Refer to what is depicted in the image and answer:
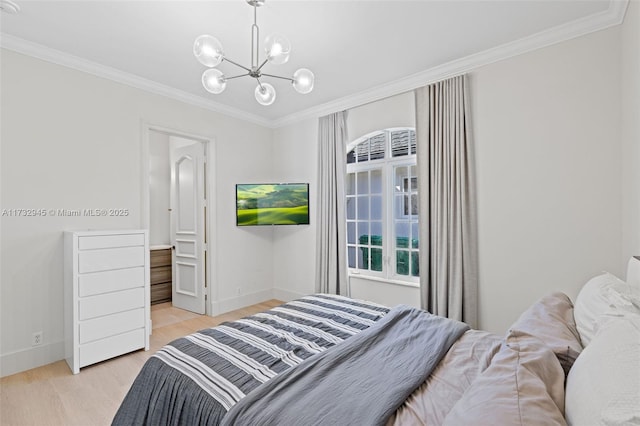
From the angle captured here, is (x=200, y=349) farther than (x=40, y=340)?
No

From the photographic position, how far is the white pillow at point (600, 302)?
1137 millimetres

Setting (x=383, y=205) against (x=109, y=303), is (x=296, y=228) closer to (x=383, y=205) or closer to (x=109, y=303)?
(x=383, y=205)

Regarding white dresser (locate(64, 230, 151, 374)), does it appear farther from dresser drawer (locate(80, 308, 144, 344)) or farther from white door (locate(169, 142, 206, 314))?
Answer: white door (locate(169, 142, 206, 314))

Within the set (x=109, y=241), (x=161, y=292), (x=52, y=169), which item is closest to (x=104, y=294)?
(x=109, y=241)

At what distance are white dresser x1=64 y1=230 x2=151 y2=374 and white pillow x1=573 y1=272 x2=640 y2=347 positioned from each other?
3.35m

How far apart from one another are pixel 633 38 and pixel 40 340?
5098 millimetres

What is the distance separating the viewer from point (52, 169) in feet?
9.18

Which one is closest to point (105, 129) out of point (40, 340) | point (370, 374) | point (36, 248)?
point (36, 248)

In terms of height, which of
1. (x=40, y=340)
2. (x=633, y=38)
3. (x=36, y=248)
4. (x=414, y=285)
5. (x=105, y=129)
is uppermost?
(x=633, y=38)

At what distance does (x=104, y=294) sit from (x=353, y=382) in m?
2.58

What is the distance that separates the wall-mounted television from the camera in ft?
14.1

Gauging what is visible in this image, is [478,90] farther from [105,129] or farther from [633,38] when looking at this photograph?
[105,129]

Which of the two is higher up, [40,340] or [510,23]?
[510,23]

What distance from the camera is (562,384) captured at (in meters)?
0.96
